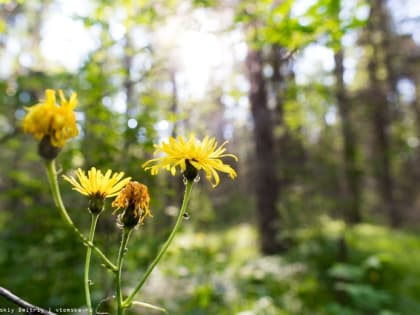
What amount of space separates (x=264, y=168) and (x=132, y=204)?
6.22 m

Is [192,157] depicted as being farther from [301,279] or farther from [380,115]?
[380,115]

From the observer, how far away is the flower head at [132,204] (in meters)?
0.79

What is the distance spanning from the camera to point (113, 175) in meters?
0.75

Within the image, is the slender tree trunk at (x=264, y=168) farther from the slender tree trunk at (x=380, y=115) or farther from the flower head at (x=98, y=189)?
the flower head at (x=98, y=189)

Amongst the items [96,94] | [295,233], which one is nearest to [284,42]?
[96,94]

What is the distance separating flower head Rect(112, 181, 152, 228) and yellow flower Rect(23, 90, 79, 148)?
19cm

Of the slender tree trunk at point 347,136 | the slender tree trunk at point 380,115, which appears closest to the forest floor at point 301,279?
the slender tree trunk at point 347,136

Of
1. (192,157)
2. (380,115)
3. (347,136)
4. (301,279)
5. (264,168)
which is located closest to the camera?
(192,157)

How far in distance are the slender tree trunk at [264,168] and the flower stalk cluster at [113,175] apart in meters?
5.96

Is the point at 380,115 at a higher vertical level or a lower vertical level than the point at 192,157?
higher

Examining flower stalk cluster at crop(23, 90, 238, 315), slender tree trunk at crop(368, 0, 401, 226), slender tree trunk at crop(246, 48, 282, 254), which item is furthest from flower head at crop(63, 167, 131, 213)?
slender tree trunk at crop(368, 0, 401, 226)

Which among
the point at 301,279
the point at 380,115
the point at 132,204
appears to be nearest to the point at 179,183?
the point at 301,279

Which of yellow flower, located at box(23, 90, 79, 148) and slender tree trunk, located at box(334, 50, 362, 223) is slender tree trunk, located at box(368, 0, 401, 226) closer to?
slender tree trunk, located at box(334, 50, 362, 223)

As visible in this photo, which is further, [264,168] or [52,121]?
[264,168]
